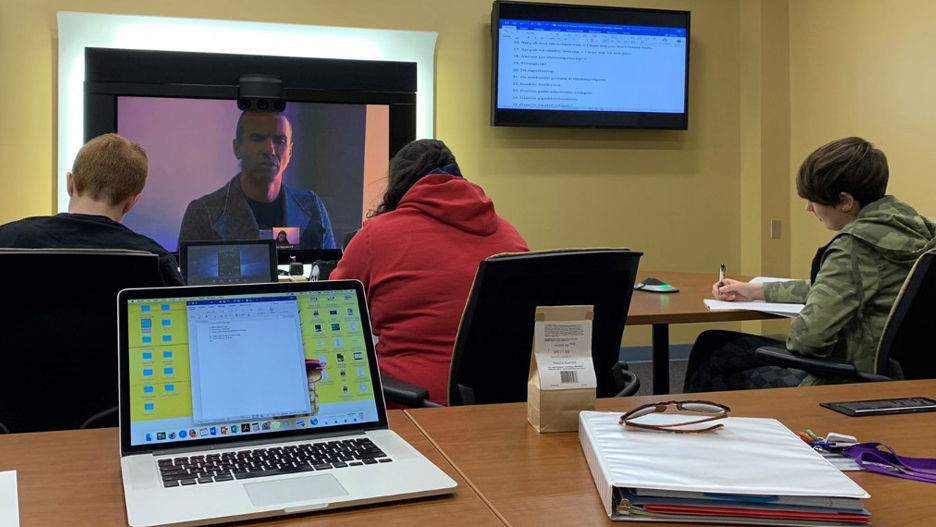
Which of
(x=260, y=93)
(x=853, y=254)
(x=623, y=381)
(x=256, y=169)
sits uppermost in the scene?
(x=260, y=93)

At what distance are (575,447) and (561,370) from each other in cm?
13

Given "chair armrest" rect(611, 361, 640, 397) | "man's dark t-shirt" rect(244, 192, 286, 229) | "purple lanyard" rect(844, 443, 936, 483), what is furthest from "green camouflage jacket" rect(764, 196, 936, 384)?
"man's dark t-shirt" rect(244, 192, 286, 229)

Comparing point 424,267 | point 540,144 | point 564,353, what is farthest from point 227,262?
point 540,144

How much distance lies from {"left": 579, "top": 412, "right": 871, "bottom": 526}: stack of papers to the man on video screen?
3.95 meters

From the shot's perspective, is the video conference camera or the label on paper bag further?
the video conference camera

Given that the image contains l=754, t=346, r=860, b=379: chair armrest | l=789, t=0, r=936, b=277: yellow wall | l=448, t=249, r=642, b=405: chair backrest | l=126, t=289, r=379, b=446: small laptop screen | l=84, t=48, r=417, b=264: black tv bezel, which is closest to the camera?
l=126, t=289, r=379, b=446: small laptop screen

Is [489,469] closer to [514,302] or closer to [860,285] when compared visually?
[514,302]

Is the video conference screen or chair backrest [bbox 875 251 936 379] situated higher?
the video conference screen

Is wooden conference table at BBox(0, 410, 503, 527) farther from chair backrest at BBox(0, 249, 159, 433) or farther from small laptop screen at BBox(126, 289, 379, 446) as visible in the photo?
chair backrest at BBox(0, 249, 159, 433)

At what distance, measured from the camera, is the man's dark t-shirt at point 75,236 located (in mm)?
2158

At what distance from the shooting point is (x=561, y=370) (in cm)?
128

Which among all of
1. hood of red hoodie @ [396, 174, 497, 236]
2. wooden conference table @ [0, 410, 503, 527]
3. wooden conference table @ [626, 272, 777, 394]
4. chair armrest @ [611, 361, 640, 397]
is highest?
hood of red hoodie @ [396, 174, 497, 236]

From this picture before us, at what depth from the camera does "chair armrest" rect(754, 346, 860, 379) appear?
7.59 ft

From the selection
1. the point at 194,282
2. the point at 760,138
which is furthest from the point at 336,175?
the point at 760,138
